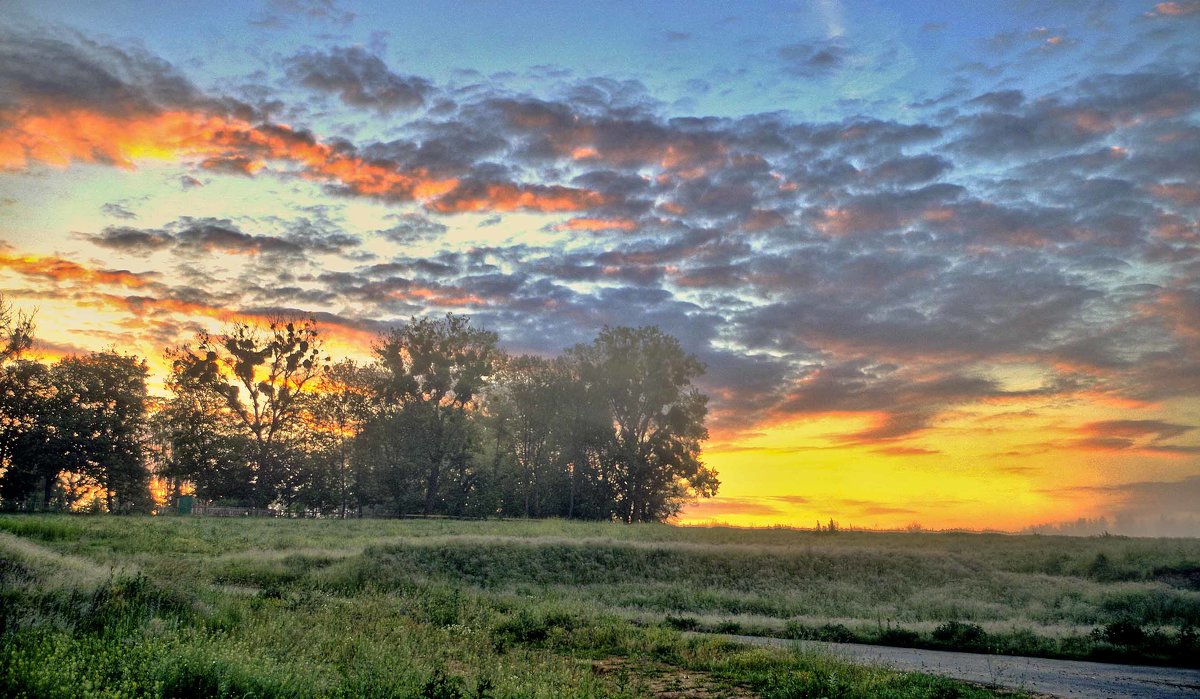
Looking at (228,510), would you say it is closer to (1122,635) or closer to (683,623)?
(683,623)

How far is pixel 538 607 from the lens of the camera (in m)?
23.7

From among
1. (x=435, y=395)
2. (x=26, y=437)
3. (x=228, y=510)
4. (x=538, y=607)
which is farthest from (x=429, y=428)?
(x=538, y=607)

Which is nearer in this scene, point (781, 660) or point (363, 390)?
point (781, 660)

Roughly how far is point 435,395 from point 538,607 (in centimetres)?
5834

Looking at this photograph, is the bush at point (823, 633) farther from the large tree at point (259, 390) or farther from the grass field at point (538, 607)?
the large tree at point (259, 390)

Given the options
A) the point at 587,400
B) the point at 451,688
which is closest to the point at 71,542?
the point at 451,688

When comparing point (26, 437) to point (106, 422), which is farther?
point (106, 422)

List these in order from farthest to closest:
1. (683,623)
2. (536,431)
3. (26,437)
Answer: (536,431), (26,437), (683,623)

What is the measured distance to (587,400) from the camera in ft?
269

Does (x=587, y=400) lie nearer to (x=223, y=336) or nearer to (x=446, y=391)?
(x=446, y=391)

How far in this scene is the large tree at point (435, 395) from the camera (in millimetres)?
77625

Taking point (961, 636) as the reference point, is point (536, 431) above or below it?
above

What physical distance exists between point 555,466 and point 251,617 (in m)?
67.3

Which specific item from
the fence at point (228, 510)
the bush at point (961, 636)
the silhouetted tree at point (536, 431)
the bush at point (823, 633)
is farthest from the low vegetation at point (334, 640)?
the silhouetted tree at point (536, 431)
